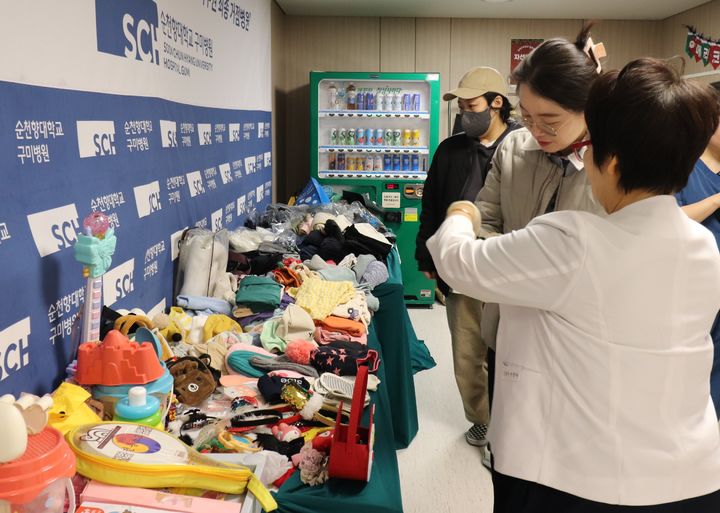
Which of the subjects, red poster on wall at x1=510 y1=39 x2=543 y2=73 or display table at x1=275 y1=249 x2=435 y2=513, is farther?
red poster on wall at x1=510 y1=39 x2=543 y2=73

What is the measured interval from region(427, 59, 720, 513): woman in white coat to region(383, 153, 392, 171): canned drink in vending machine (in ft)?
17.2

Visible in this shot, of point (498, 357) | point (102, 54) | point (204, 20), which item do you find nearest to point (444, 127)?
point (204, 20)

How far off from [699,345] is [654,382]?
0.37 feet

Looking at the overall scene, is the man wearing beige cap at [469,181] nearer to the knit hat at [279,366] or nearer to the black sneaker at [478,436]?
the black sneaker at [478,436]

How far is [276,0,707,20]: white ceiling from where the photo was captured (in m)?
5.91

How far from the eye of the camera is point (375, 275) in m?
3.47

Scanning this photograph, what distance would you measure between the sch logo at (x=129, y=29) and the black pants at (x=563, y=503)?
1.86 m

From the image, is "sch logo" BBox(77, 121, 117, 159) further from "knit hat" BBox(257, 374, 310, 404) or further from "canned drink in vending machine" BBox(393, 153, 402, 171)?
"canned drink in vending machine" BBox(393, 153, 402, 171)

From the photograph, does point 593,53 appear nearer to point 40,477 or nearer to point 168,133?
point 40,477

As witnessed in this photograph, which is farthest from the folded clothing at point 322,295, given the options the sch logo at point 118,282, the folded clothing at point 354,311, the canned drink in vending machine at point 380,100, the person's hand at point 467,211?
the canned drink in vending machine at point 380,100

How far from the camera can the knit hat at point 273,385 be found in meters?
1.89

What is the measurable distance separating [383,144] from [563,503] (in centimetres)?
533

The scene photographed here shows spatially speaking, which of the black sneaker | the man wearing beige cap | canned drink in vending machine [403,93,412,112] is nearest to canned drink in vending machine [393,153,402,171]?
canned drink in vending machine [403,93,412,112]

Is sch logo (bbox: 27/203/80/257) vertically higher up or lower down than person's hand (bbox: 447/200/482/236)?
lower down
